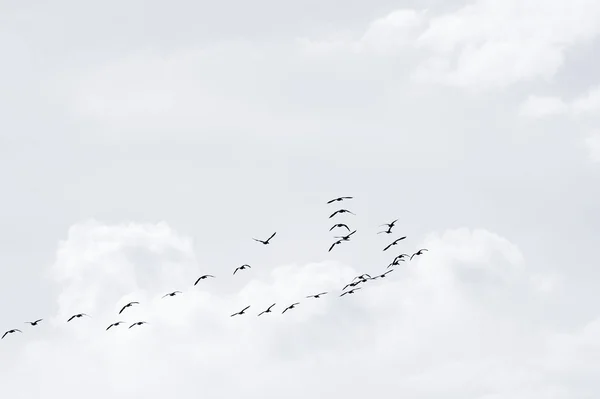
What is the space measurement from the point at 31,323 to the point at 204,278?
29939mm

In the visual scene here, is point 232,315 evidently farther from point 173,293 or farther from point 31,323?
point 31,323

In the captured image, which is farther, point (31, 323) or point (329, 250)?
point (31, 323)

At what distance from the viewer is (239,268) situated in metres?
153

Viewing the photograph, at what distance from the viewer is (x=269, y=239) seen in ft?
485

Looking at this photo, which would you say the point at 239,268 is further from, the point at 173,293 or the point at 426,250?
the point at 426,250

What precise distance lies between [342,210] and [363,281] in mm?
22559

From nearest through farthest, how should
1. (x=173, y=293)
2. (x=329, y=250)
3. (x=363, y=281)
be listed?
(x=329, y=250) → (x=173, y=293) → (x=363, y=281)

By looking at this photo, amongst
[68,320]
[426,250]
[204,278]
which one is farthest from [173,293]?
[426,250]

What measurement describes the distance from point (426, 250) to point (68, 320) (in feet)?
184

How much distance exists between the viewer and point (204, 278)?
152 metres

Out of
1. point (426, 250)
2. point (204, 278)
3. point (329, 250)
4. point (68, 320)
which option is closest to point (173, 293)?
point (204, 278)

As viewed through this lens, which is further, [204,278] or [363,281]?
[363,281]

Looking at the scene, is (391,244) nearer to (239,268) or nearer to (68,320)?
(239,268)

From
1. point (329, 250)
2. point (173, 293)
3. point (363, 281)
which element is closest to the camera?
point (329, 250)
